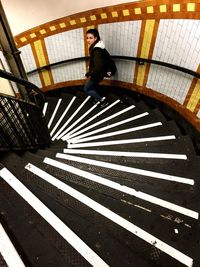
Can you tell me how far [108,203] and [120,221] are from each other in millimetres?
227

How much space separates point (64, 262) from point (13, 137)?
1.95 m

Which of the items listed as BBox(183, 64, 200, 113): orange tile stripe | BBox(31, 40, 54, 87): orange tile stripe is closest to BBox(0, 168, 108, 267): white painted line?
BBox(183, 64, 200, 113): orange tile stripe

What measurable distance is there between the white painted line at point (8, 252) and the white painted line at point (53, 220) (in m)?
0.31

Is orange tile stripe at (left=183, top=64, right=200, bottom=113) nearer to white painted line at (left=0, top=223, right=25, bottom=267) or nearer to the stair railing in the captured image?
the stair railing

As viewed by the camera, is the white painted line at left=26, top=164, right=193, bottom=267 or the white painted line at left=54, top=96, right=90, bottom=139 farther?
the white painted line at left=54, top=96, right=90, bottom=139

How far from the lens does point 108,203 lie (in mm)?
2225

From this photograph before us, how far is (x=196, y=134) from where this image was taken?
3.97 m

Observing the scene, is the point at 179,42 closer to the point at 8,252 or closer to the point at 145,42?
the point at 145,42

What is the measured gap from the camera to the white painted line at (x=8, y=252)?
62.8 inches

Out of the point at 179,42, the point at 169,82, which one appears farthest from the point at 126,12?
the point at 169,82

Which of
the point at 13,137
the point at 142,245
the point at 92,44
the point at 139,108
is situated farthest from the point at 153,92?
the point at 142,245

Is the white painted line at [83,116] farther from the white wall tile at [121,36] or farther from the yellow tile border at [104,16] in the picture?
the yellow tile border at [104,16]

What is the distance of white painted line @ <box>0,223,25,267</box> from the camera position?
5.23ft

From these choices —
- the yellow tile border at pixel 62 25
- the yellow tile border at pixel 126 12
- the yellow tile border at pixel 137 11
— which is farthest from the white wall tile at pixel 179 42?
the yellow tile border at pixel 62 25
